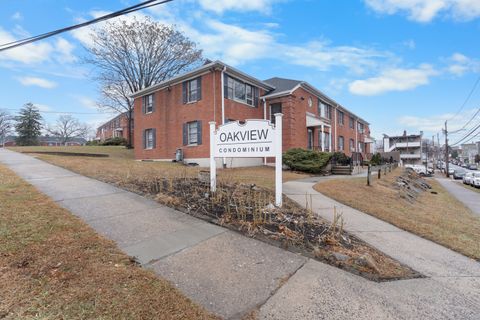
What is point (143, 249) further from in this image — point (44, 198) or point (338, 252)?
point (44, 198)

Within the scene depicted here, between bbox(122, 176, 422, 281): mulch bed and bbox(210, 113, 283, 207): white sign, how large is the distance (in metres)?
0.71

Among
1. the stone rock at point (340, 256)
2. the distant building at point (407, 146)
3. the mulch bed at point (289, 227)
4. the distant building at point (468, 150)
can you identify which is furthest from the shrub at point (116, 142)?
the distant building at point (468, 150)

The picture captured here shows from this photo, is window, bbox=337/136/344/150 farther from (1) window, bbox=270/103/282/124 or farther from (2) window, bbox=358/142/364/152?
(1) window, bbox=270/103/282/124

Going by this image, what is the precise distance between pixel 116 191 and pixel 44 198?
1655mm

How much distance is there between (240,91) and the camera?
1927cm

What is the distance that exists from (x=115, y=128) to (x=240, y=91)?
44.7m

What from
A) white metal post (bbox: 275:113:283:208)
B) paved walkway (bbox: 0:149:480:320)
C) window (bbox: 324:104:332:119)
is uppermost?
window (bbox: 324:104:332:119)

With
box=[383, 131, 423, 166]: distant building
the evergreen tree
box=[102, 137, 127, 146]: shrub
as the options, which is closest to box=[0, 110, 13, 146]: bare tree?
the evergreen tree

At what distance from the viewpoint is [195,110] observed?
61.0 ft

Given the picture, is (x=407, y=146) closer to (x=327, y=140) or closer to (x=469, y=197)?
(x=327, y=140)

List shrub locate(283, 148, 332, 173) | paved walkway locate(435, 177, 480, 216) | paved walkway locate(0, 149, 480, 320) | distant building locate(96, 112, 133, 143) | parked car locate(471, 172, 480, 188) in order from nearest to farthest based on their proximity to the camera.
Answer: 1. paved walkway locate(0, 149, 480, 320)
2. paved walkway locate(435, 177, 480, 216)
3. shrub locate(283, 148, 332, 173)
4. parked car locate(471, 172, 480, 188)
5. distant building locate(96, 112, 133, 143)

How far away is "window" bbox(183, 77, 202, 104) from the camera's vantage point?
18.4 meters

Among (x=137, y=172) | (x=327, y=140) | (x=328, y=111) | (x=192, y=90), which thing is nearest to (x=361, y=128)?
(x=328, y=111)

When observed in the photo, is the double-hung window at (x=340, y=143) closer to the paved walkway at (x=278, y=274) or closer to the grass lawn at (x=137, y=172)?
the grass lawn at (x=137, y=172)
